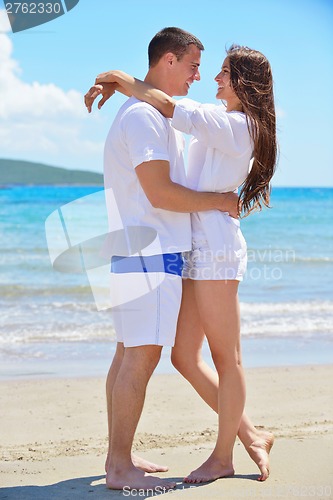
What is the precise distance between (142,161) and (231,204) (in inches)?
16.6

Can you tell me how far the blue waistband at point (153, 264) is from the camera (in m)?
3.21

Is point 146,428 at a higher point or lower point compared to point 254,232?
higher

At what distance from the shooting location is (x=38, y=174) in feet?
164

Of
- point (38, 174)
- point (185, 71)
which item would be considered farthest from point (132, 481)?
point (38, 174)

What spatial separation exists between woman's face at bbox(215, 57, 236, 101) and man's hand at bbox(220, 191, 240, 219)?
40cm

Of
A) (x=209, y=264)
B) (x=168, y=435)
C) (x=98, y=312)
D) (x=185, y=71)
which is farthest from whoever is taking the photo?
(x=98, y=312)

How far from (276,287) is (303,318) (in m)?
2.49

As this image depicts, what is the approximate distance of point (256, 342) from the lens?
7.16 meters

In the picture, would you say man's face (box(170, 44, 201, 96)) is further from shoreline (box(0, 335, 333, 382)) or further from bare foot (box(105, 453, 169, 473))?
shoreline (box(0, 335, 333, 382))

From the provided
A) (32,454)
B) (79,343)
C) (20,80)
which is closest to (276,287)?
(79,343)

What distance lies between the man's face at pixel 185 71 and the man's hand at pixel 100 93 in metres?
0.28

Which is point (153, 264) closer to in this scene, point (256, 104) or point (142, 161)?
point (142, 161)

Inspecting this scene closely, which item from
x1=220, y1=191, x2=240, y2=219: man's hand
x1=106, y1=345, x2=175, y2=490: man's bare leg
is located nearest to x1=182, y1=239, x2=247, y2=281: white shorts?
x1=220, y1=191, x2=240, y2=219: man's hand

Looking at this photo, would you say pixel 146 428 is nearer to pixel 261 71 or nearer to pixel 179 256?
pixel 179 256
